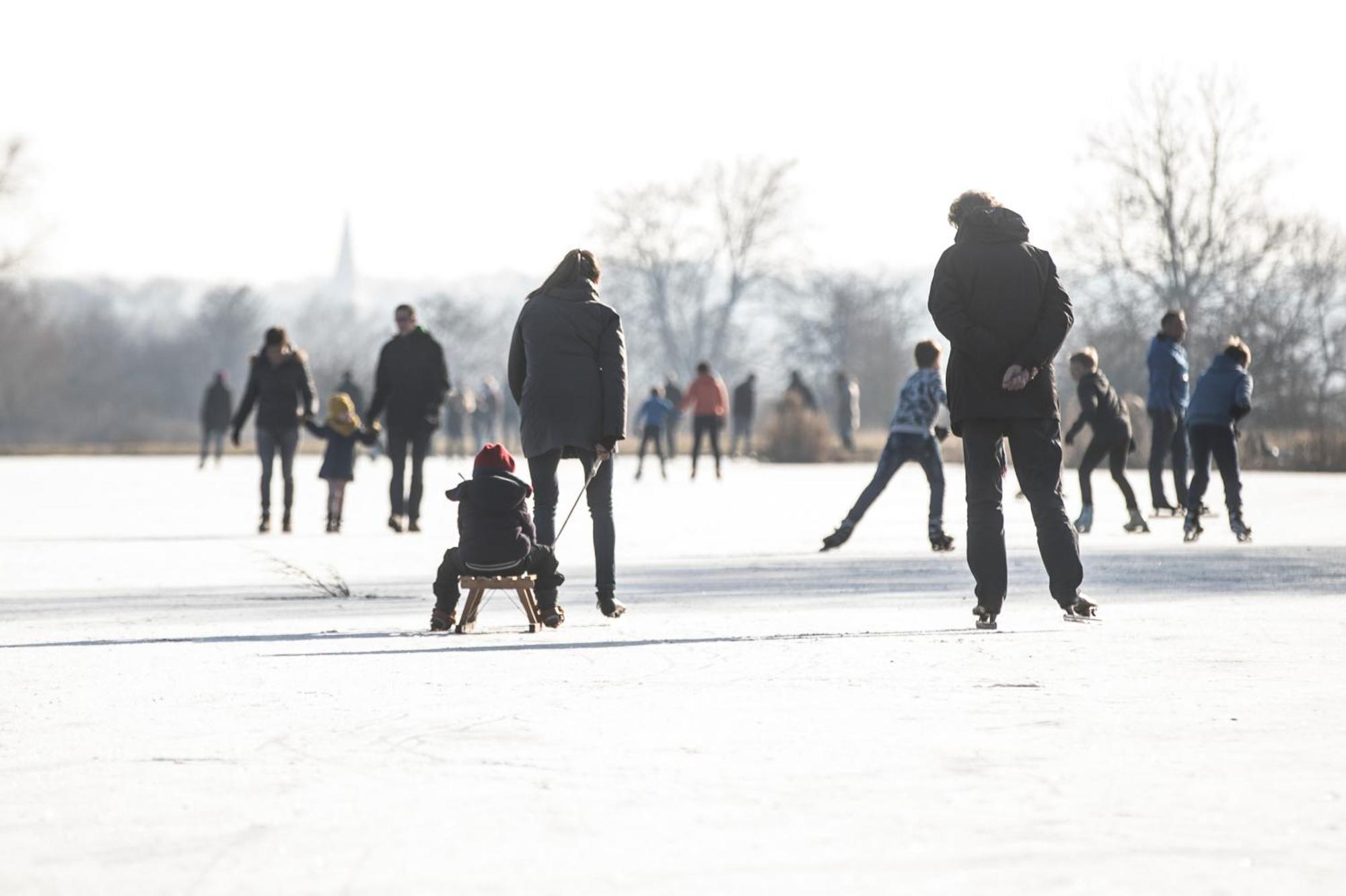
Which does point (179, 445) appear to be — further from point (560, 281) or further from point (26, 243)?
point (560, 281)

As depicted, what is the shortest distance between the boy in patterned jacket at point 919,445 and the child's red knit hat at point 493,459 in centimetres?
556

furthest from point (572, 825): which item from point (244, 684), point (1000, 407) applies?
point (1000, 407)

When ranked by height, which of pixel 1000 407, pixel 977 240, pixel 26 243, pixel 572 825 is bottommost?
pixel 572 825

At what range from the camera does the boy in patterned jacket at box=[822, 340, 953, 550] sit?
570 inches

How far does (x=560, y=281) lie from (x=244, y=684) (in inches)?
113

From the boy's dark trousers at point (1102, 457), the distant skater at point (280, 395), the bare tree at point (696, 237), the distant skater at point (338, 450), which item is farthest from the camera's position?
the bare tree at point (696, 237)

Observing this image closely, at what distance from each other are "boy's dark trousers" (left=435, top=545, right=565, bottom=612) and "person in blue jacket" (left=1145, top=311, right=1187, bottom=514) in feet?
29.2

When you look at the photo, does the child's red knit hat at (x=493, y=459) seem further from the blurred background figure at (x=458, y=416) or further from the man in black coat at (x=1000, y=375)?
the blurred background figure at (x=458, y=416)

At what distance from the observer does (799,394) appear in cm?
3994

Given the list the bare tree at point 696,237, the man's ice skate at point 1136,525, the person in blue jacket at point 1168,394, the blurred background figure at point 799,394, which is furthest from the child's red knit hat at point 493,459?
the bare tree at point 696,237

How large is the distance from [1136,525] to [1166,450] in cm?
201

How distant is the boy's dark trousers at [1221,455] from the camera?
15.6 metres

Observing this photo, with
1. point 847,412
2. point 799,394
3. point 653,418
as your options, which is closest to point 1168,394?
point 653,418

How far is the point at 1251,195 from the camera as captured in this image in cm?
5672
